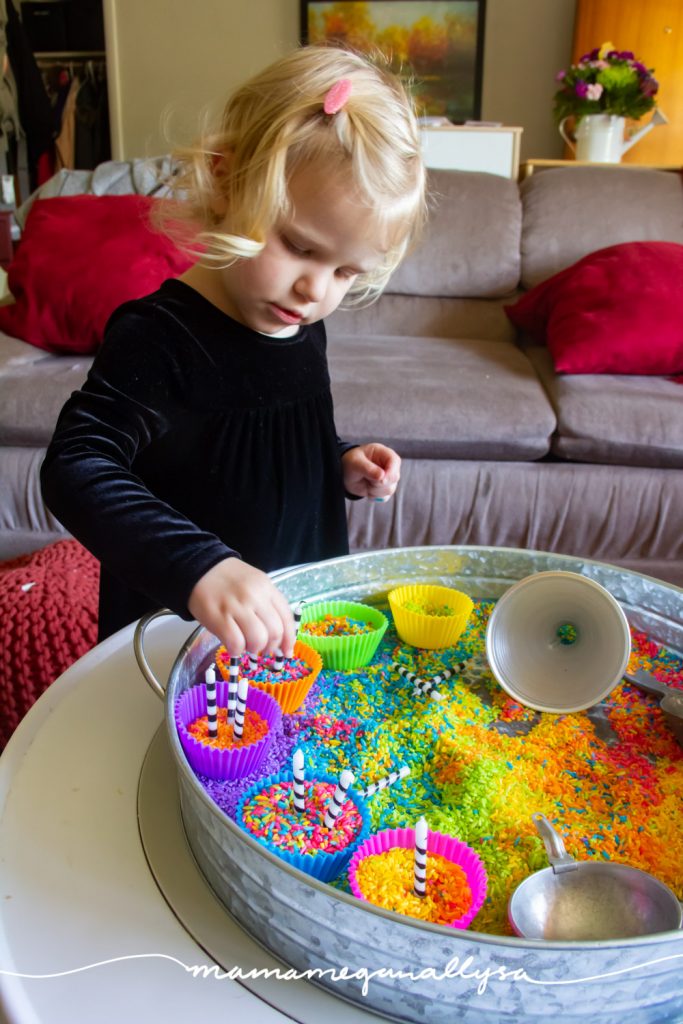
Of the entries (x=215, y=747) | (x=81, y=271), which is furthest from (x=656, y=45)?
(x=215, y=747)

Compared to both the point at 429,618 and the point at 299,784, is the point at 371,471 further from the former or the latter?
Result: the point at 299,784

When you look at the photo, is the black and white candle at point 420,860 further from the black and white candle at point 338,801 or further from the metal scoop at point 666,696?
the metal scoop at point 666,696

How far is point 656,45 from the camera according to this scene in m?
3.52

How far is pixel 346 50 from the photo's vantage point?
2.82ft

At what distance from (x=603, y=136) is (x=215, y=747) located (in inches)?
118

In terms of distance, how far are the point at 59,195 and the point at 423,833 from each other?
2.57m

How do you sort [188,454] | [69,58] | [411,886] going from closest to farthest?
[411,886] < [188,454] < [69,58]

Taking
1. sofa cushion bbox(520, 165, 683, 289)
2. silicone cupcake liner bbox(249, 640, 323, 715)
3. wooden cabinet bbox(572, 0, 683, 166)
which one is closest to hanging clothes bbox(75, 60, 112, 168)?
wooden cabinet bbox(572, 0, 683, 166)

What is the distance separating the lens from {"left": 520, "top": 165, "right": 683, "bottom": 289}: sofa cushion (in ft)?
8.31

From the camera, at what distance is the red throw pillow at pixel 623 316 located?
2076 millimetres

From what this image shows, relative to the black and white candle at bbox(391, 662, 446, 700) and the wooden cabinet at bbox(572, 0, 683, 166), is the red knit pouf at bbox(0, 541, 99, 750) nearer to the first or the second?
the black and white candle at bbox(391, 662, 446, 700)

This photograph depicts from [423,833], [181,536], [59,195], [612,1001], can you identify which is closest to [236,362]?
[181,536]

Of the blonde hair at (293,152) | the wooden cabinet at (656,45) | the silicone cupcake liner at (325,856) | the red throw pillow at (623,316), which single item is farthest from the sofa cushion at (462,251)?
the silicone cupcake liner at (325,856)

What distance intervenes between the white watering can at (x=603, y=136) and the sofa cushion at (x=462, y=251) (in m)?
0.63
